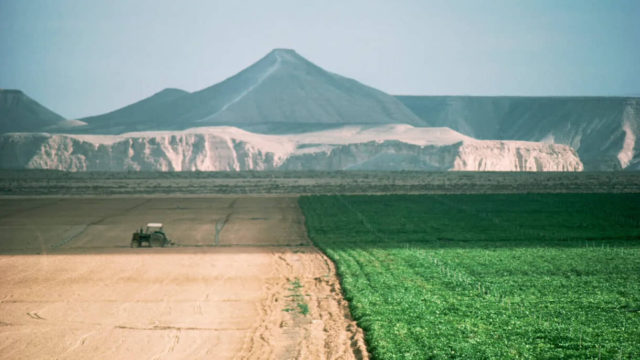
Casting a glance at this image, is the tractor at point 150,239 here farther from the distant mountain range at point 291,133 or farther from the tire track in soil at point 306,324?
the distant mountain range at point 291,133

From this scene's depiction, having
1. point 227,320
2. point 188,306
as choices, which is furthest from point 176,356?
point 188,306

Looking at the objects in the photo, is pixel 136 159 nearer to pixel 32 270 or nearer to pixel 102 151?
pixel 102 151

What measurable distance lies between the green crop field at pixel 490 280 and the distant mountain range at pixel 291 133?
3191 inches

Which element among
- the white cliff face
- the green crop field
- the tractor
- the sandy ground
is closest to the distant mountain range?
the white cliff face

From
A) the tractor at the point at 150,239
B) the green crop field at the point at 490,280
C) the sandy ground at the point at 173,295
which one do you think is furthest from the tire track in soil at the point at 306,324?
the tractor at the point at 150,239

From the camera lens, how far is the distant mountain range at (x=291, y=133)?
123125mm

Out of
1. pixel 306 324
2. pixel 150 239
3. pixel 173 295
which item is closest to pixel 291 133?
pixel 150 239

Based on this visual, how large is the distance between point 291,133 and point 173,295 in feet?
425

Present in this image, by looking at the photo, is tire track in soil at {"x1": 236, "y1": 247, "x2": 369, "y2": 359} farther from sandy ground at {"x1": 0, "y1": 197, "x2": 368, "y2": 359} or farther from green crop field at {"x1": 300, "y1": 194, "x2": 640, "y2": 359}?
green crop field at {"x1": 300, "y1": 194, "x2": 640, "y2": 359}

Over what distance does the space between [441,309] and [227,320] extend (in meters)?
5.04

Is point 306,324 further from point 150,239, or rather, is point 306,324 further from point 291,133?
point 291,133

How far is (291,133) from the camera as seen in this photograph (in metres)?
150

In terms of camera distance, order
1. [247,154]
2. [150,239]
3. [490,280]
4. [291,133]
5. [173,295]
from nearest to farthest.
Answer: [173,295] → [490,280] → [150,239] → [247,154] → [291,133]

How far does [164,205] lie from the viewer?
51.5m
